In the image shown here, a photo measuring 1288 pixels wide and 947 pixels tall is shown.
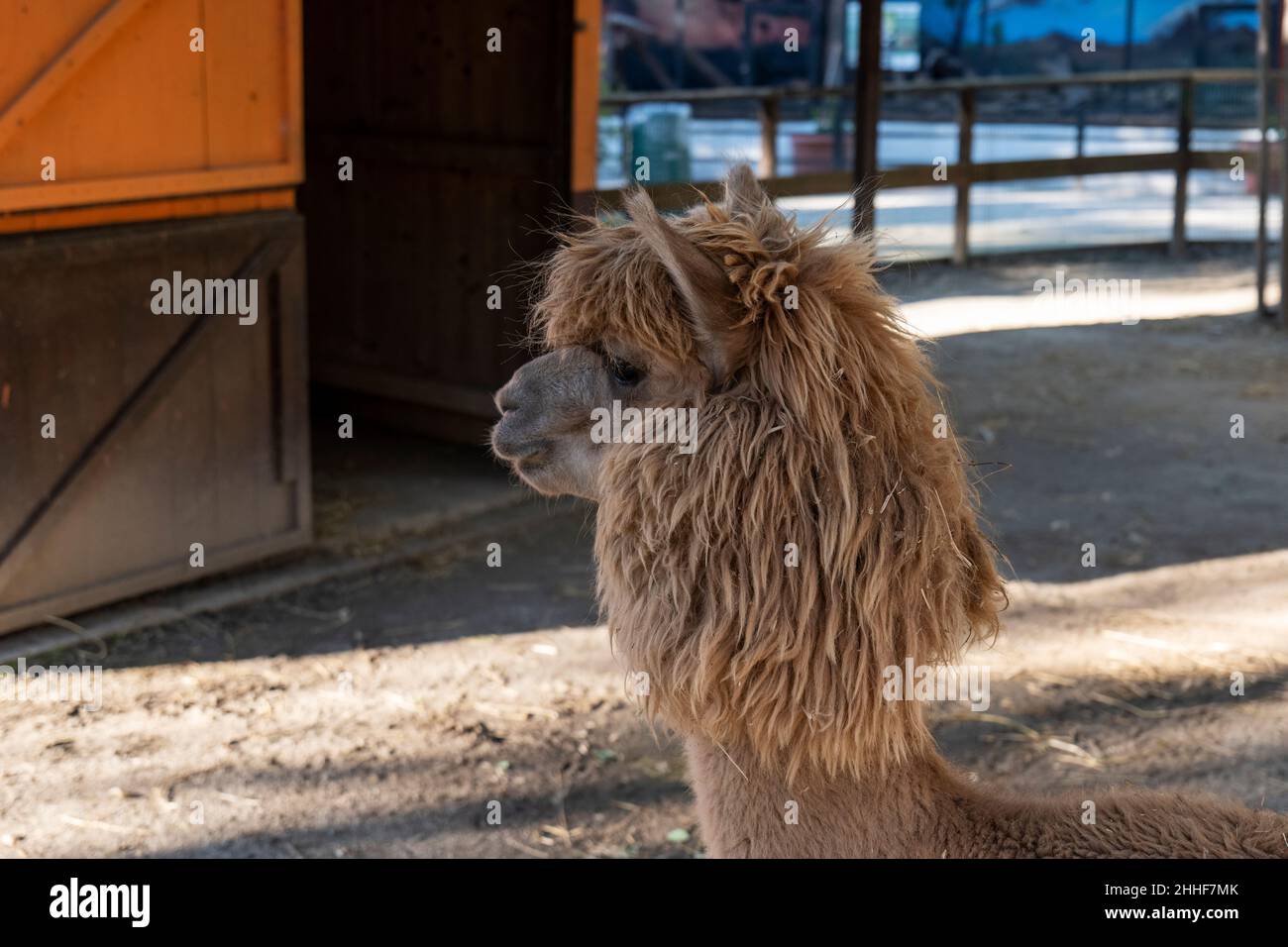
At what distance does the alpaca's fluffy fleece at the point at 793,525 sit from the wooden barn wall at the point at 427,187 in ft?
17.4

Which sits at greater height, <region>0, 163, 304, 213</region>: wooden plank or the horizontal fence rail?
the horizontal fence rail

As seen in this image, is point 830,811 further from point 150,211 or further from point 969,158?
point 969,158

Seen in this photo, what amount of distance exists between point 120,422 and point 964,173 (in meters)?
11.4

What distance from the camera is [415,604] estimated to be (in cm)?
639

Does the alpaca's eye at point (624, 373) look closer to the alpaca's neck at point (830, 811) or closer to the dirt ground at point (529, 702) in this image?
the alpaca's neck at point (830, 811)

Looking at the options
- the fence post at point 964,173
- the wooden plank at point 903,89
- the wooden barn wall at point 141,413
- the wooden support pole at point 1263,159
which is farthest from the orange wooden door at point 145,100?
the fence post at point 964,173

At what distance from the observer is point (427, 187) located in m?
8.67

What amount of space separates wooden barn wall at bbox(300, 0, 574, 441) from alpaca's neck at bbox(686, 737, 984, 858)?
213 inches

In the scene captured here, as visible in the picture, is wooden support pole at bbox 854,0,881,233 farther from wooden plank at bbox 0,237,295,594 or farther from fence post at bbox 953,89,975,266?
fence post at bbox 953,89,975,266

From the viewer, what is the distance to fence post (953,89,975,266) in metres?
15.2

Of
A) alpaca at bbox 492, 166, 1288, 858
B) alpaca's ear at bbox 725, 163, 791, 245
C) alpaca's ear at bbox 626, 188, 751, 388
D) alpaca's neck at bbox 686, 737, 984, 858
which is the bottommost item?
alpaca's neck at bbox 686, 737, 984, 858

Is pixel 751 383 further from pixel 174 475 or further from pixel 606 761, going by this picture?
pixel 174 475

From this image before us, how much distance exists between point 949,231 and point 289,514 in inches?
488

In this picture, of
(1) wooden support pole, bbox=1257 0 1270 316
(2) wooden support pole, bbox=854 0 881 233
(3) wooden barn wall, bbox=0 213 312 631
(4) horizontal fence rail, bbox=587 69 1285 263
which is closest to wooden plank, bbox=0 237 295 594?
(3) wooden barn wall, bbox=0 213 312 631
